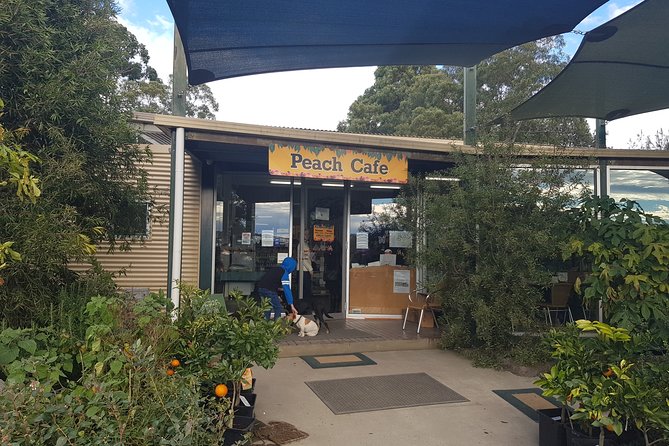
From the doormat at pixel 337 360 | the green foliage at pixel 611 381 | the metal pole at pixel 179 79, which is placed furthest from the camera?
the metal pole at pixel 179 79

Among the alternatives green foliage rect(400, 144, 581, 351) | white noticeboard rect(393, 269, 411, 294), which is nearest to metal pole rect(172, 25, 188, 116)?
green foliage rect(400, 144, 581, 351)

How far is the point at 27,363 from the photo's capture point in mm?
2445

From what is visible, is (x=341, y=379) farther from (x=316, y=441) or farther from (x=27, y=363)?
(x=27, y=363)

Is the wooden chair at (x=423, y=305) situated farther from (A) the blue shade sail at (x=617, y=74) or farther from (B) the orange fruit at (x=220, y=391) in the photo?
(B) the orange fruit at (x=220, y=391)

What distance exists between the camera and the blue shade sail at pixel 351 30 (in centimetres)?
470

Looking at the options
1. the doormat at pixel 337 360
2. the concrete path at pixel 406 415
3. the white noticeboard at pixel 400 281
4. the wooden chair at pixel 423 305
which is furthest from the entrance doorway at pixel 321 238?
the concrete path at pixel 406 415

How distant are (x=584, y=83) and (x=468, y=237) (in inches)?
117

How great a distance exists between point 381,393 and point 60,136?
3.83 m

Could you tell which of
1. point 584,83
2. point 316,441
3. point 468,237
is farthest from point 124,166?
point 584,83

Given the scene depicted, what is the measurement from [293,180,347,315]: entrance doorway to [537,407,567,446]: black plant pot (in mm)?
5141

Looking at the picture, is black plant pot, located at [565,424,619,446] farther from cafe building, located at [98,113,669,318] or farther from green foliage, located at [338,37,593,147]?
green foliage, located at [338,37,593,147]

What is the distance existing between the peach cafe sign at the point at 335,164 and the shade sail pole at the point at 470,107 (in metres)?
1.24

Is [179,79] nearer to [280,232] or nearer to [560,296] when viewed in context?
[280,232]

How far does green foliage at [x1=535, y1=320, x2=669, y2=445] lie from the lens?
8.77 feet
